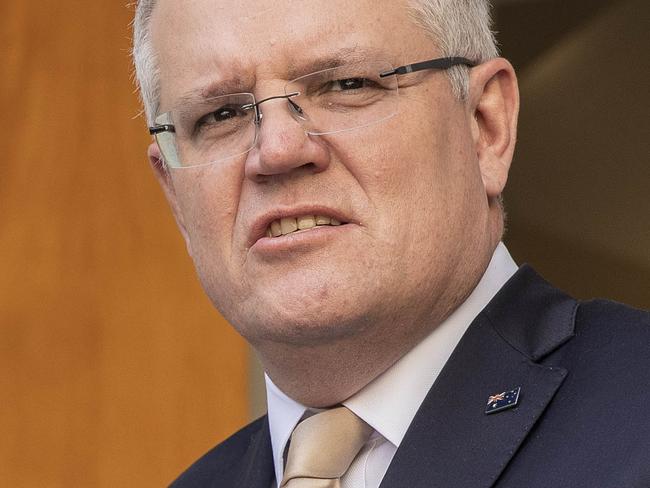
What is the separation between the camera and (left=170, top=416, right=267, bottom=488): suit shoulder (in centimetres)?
275

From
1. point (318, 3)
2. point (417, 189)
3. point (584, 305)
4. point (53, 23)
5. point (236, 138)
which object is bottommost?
point (584, 305)

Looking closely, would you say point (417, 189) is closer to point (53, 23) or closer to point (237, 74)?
point (237, 74)

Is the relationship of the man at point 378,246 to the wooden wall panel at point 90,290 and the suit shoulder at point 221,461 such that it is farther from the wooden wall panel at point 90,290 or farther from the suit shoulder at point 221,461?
the wooden wall panel at point 90,290

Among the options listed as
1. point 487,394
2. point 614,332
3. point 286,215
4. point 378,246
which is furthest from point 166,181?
point 614,332

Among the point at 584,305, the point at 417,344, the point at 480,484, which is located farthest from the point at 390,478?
the point at 584,305

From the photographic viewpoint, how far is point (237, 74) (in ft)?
7.42

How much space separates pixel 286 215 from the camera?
218 cm

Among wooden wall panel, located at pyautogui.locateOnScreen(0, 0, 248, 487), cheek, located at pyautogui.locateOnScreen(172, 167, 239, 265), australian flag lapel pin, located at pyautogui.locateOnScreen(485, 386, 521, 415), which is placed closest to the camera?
australian flag lapel pin, located at pyautogui.locateOnScreen(485, 386, 521, 415)

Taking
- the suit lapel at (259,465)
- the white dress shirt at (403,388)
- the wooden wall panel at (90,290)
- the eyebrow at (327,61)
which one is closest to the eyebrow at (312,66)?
the eyebrow at (327,61)

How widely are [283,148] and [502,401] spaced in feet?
1.73

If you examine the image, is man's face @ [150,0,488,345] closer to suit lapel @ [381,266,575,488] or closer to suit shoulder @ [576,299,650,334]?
suit lapel @ [381,266,575,488]

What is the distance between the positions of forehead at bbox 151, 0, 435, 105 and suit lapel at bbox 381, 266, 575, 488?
477 millimetres

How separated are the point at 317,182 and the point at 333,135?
0.28 ft

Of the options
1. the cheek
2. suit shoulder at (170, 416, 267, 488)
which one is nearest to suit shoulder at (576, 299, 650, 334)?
the cheek
